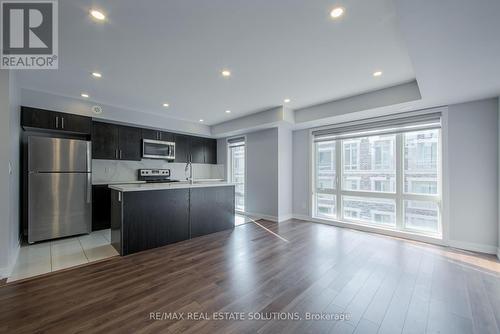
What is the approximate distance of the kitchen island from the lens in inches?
117

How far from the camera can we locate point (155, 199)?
10.6 feet

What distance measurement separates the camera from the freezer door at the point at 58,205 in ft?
10.9

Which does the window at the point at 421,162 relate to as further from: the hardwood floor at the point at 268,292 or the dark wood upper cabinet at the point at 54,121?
the dark wood upper cabinet at the point at 54,121

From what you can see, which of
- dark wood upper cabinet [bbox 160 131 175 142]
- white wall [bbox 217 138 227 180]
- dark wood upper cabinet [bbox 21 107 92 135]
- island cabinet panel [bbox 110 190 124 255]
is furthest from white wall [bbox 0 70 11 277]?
white wall [bbox 217 138 227 180]

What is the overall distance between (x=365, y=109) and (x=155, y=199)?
384 cm

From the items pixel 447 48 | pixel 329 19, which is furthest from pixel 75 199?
pixel 447 48

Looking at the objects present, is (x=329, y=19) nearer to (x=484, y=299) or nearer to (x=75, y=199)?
(x=484, y=299)

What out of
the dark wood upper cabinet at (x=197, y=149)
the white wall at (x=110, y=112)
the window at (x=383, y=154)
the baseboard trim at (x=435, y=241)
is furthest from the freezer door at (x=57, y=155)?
the window at (x=383, y=154)

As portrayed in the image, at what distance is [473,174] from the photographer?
3137mm

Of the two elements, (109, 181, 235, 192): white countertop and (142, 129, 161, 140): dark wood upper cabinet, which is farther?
(142, 129, 161, 140): dark wood upper cabinet

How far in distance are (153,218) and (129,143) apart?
239cm

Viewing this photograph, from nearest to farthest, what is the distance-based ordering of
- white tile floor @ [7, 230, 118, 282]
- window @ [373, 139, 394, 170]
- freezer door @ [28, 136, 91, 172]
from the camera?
white tile floor @ [7, 230, 118, 282]
freezer door @ [28, 136, 91, 172]
window @ [373, 139, 394, 170]

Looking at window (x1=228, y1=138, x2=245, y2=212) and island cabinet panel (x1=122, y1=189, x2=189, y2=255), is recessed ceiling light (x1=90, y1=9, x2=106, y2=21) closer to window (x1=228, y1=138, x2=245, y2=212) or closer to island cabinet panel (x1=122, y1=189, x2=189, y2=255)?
island cabinet panel (x1=122, y1=189, x2=189, y2=255)

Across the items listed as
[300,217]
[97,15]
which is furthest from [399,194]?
[97,15]
